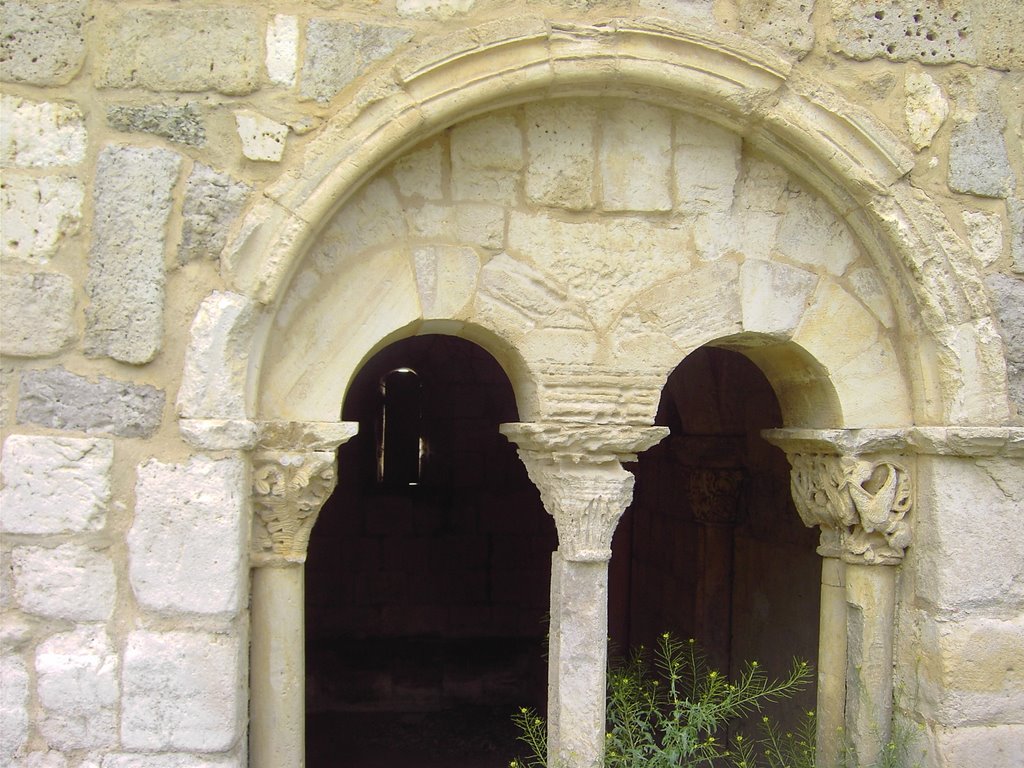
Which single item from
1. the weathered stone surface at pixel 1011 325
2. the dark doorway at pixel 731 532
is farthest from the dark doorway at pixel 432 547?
the weathered stone surface at pixel 1011 325

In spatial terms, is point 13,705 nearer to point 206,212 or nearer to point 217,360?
point 217,360

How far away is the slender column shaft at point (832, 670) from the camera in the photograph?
3.56 m

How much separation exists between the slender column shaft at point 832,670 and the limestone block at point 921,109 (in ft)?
5.12

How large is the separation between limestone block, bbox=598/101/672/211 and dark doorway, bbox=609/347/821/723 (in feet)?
6.94

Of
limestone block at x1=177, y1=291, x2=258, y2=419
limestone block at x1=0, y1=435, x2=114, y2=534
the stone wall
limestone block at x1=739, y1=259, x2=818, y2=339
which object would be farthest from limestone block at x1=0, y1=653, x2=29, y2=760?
limestone block at x1=739, y1=259, x2=818, y2=339

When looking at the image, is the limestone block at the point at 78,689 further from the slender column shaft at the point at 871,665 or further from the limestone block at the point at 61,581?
the slender column shaft at the point at 871,665

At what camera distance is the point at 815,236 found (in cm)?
342

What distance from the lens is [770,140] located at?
10.8 feet

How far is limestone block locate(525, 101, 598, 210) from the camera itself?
3.24m

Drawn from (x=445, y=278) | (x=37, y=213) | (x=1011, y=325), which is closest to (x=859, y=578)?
(x=1011, y=325)

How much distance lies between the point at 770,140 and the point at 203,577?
2.33 meters

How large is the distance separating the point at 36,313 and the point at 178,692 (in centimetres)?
116

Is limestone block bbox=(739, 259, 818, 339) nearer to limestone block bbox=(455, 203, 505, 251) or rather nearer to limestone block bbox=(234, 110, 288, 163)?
limestone block bbox=(455, 203, 505, 251)

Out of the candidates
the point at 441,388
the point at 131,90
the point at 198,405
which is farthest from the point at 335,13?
the point at 441,388
